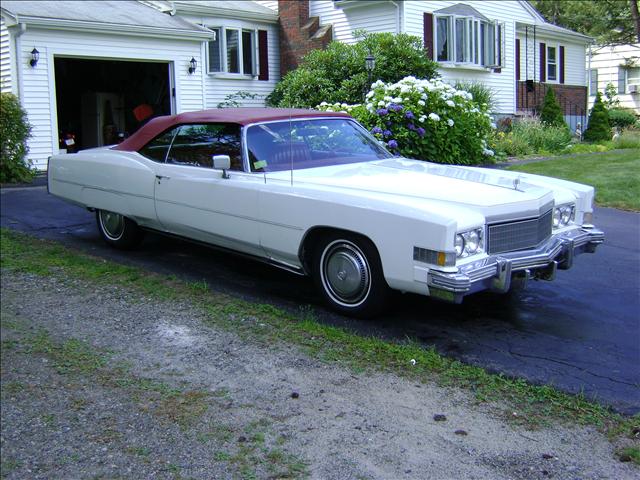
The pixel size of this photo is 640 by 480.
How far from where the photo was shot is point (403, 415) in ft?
13.3

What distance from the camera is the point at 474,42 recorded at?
2202cm

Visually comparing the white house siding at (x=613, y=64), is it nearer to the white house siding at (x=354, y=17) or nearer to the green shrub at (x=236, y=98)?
the white house siding at (x=354, y=17)

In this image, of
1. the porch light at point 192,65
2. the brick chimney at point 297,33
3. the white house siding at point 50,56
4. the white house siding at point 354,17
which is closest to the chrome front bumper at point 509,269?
the white house siding at point 50,56

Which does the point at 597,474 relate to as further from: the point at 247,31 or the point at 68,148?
the point at 247,31

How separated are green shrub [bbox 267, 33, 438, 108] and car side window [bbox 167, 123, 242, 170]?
1013 centimetres

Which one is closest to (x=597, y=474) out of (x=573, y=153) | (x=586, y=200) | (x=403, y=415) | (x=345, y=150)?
(x=403, y=415)

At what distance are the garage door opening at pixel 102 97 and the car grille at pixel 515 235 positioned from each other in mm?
16874

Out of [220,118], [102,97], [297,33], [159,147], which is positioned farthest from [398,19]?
[220,118]

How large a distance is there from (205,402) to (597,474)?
81.5 inches

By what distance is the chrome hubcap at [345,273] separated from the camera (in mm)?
5492

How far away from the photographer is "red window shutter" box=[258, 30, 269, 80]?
22.1 meters

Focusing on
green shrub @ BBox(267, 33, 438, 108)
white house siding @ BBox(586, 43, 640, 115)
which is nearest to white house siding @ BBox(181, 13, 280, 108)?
green shrub @ BBox(267, 33, 438, 108)

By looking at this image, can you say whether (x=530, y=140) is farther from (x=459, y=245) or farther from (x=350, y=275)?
(x=459, y=245)

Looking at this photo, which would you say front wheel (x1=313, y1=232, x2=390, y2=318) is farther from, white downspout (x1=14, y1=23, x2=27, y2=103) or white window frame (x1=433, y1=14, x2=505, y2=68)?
white window frame (x1=433, y1=14, x2=505, y2=68)
